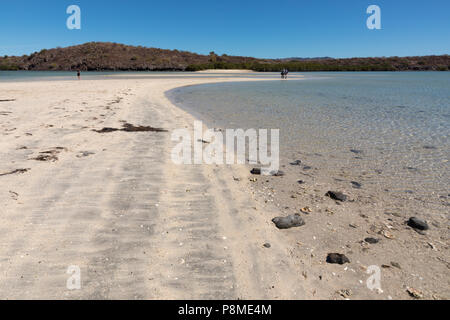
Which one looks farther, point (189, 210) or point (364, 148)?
point (364, 148)

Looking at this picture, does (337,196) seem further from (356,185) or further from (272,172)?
(272,172)

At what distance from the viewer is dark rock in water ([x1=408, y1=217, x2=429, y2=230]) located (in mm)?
4023

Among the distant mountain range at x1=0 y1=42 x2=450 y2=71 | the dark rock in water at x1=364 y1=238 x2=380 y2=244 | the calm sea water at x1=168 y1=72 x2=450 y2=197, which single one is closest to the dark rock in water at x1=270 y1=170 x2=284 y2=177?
the calm sea water at x1=168 y1=72 x2=450 y2=197

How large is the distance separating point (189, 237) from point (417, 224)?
3327mm

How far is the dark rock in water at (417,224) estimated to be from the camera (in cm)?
402

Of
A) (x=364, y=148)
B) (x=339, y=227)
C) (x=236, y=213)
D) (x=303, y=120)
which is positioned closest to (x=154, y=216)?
(x=236, y=213)

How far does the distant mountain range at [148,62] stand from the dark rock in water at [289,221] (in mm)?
94572

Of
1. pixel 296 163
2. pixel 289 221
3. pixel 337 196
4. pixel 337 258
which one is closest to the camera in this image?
pixel 337 258

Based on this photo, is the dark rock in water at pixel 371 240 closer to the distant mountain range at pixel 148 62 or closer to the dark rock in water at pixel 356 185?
the dark rock in water at pixel 356 185

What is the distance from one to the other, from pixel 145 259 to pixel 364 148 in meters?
7.07

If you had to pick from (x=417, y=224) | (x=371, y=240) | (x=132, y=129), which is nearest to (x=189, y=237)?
(x=371, y=240)

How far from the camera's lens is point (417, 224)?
4047 mm
